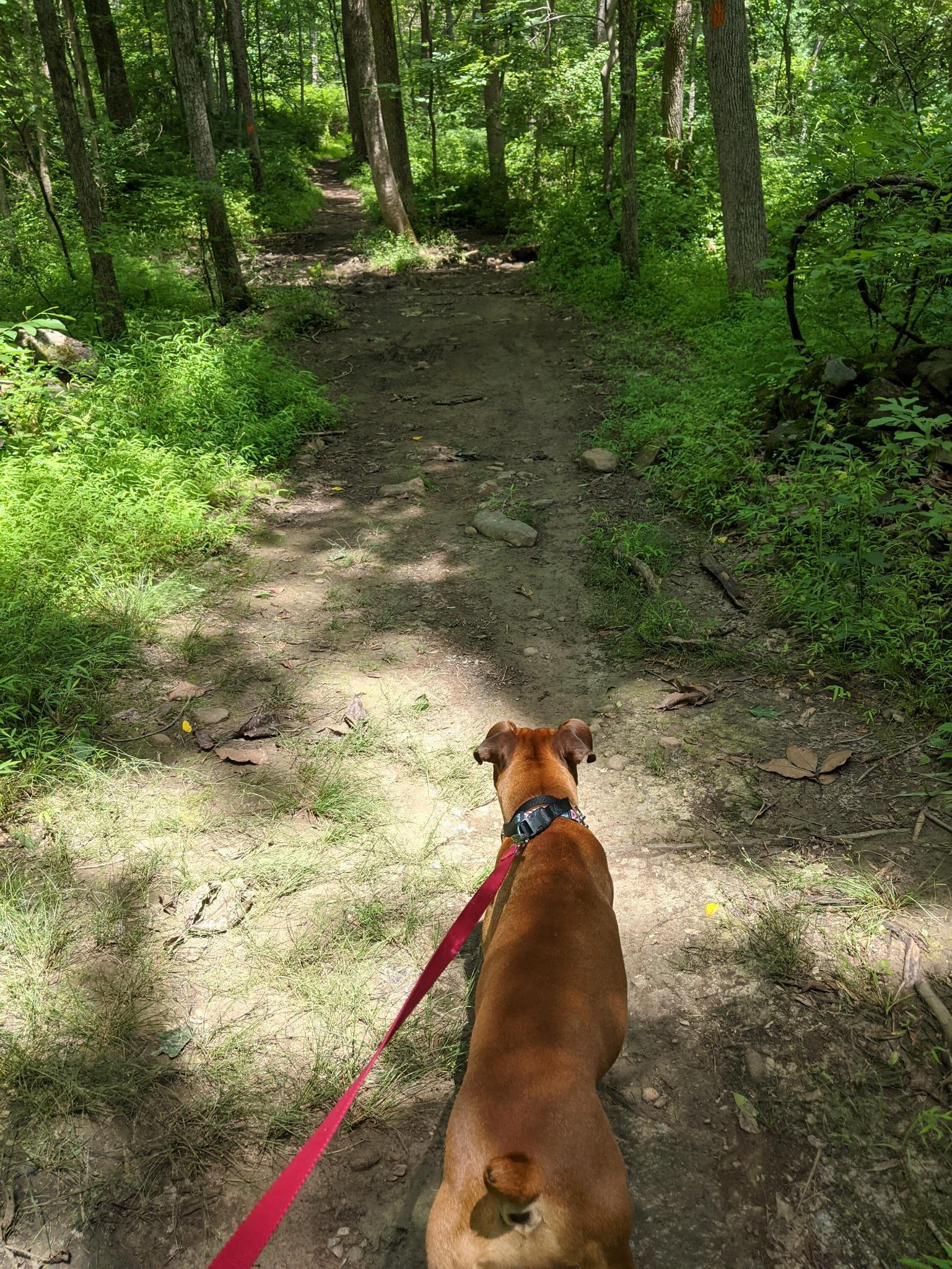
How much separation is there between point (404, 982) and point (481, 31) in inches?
688

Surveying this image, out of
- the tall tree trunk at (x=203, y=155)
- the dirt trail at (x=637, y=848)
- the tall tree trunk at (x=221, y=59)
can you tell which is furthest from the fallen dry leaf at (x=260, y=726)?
the tall tree trunk at (x=221, y=59)

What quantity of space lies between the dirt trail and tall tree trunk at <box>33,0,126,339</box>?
3085 millimetres

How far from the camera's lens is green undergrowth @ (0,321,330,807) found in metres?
4.42

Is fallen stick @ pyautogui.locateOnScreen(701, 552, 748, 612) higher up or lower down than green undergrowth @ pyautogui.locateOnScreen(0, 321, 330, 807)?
lower down

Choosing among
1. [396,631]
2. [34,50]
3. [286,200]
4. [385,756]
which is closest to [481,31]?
[286,200]

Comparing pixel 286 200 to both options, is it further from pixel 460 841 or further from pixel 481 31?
pixel 460 841

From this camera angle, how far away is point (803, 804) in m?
3.75

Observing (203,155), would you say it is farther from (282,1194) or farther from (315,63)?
(315,63)

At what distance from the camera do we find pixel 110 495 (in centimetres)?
598

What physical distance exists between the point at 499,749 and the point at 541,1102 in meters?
1.40

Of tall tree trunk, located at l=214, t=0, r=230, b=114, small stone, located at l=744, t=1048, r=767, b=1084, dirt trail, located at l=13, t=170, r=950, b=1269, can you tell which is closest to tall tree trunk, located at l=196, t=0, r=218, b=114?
tall tree trunk, located at l=214, t=0, r=230, b=114

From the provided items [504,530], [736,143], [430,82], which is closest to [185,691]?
[504,530]

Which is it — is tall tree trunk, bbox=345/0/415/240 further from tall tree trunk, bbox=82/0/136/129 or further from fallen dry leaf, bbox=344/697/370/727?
fallen dry leaf, bbox=344/697/370/727

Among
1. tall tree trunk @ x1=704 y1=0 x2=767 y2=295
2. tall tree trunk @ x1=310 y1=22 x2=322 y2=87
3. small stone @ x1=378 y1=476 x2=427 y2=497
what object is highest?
tall tree trunk @ x1=310 y1=22 x2=322 y2=87
